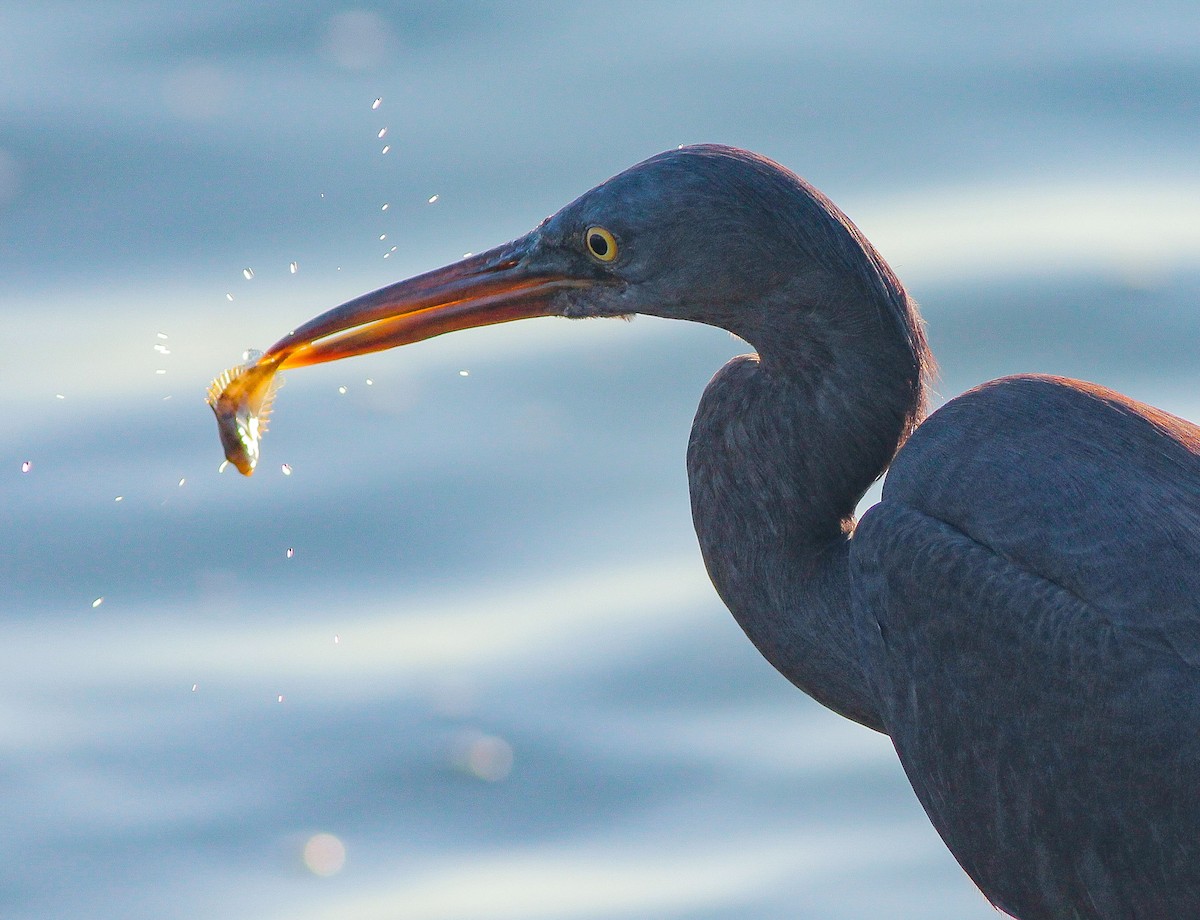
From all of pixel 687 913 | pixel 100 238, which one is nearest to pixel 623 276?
pixel 687 913

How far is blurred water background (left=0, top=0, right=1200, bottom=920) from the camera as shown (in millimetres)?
6613

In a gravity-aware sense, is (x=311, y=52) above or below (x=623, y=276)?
above

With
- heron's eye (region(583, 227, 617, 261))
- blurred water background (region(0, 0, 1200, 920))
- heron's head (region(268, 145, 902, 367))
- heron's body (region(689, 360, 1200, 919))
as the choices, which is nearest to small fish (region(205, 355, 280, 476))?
heron's head (region(268, 145, 902, 367))

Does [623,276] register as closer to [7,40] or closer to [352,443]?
[352,443]

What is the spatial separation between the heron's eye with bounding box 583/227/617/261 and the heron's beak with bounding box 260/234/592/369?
15 centimetres

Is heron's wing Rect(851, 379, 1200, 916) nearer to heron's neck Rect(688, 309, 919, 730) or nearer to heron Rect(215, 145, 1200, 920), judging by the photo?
Answer: heron Rect(215, 145, 1200, 920)

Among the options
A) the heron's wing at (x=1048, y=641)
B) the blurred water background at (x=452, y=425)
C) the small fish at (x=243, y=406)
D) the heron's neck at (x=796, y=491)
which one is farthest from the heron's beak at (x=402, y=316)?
the blurred water background at (x=452, y=425)

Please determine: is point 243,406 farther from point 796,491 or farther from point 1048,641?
point 1048,641

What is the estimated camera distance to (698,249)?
5008 mm

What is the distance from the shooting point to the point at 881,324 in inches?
199

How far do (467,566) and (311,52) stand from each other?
9.28 ft

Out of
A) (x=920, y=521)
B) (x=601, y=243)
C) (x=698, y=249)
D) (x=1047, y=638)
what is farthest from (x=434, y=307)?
(x=1047, y=638)

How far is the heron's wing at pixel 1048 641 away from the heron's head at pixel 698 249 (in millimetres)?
469

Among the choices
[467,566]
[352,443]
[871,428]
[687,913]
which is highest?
[352,443]
